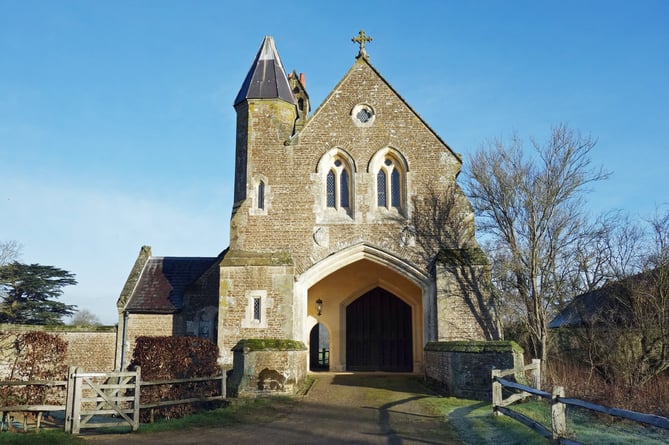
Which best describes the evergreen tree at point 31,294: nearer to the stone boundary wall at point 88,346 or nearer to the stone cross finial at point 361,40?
the stone boundary wall at point 88,346

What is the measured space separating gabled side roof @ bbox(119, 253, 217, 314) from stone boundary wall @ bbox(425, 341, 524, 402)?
1015 cm

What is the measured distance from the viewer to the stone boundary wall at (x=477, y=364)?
46.0ft

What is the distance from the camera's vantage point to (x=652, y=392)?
43.2 feet

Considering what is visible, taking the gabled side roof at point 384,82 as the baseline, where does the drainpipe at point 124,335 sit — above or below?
below

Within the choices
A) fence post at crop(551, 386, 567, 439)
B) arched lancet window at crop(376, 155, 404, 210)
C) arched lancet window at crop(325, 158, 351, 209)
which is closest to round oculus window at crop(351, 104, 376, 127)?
arched lancet window at crop(376, 155, 404, 210)

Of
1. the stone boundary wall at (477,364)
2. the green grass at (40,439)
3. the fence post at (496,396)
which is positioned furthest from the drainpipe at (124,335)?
the fence post at (496,396)

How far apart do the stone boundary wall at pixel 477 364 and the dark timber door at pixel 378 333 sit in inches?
300

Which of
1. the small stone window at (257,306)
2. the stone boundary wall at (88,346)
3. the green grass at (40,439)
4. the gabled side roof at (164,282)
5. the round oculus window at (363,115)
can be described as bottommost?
the green grass at (40,439)

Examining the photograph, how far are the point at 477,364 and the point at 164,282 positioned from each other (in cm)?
1237

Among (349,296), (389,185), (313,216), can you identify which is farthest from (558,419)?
(349,296)

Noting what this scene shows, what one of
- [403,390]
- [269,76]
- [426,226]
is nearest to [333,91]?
[269,76]

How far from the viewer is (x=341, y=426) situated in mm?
11023

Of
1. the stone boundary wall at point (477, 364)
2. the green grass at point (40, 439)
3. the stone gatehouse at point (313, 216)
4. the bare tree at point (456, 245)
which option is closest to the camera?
the green grass at point (40, 439)

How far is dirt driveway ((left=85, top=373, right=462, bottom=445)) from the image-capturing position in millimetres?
9898
